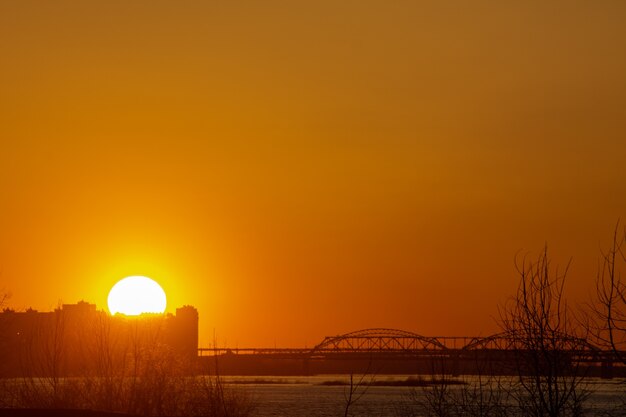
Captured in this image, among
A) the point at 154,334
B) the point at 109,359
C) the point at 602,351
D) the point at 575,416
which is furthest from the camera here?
the point at 154,334

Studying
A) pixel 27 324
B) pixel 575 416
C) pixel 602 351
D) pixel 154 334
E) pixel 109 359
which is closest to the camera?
pixel 602 351

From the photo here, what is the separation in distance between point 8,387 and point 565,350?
36854 mm

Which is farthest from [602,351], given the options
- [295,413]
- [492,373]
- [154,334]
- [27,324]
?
[27,324]

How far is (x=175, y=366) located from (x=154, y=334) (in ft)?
16.7

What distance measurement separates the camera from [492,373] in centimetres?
2569

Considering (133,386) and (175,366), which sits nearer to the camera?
(133,386)

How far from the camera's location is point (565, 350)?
2473 centimetres

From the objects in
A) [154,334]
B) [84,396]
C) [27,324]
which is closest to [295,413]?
[154,334]

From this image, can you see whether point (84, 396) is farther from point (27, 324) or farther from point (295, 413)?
point (27, 324)

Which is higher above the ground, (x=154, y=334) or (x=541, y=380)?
(x=154, y=334)

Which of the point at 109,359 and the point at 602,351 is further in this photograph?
the point at 109,359

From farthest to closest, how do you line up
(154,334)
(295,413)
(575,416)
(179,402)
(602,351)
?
(295,413) → (154,334) → (179,402) → (575,416) → (602,351)

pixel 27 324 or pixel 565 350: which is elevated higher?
pixel 27 324

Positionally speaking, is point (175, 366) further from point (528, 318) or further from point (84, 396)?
point (528, 318)
